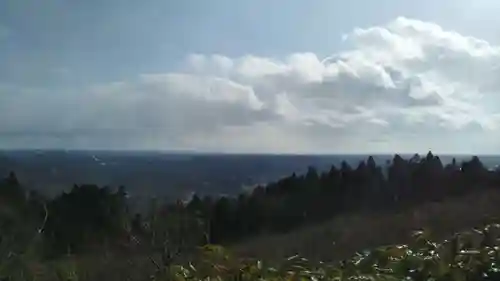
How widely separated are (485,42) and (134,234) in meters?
2.09

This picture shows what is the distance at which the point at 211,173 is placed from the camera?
8.77ft

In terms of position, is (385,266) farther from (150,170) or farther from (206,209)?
(150,170)

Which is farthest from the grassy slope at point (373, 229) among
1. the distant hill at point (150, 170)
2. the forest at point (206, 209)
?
the distant hill at point (150, 170)

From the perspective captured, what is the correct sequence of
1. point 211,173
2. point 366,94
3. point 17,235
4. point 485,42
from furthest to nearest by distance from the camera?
1. point 485,42
2. point 366,94
3. point 211,173
4. point 17,235

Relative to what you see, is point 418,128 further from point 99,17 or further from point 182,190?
point 99,17

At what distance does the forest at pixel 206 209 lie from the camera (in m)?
2.37

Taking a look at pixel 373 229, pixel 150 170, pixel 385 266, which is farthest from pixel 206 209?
pixel 385 266

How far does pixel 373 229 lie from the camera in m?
2.97

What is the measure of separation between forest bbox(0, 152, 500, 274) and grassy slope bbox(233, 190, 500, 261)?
0.05m

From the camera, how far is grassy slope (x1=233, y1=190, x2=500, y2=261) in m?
2.52

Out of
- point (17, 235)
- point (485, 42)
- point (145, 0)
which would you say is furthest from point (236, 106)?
point (485, 42)

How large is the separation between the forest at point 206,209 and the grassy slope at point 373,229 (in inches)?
2.1

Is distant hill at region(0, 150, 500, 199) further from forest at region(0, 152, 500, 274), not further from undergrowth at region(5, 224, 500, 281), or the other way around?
undergrowth at region(5, 224, 500, 281)

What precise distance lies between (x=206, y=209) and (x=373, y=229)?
86cm
